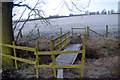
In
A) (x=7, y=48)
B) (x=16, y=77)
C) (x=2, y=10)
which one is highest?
(x=2, y=10)

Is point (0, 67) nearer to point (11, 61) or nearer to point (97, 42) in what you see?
point (11, 61)

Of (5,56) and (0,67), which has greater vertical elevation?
(5,56)

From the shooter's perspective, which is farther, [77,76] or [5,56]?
[5,56]

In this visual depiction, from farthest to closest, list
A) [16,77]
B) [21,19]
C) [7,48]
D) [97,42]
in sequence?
[97,42]
[21,19]
[7,48]
[16,77]

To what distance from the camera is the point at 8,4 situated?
19.5 ft

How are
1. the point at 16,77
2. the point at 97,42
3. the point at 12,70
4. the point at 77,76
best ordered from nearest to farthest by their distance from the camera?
the point at 77,76 < the point at 16,77 < the point at 12,70 < the point at 97,42

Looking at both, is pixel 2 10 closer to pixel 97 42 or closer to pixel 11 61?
pixel 11 61

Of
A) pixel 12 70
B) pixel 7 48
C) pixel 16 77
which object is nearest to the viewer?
pixel 16 77

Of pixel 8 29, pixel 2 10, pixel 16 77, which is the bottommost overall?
pixel 16 77

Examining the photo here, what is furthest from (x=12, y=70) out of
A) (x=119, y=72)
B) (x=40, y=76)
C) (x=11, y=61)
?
(x=119, y=72)

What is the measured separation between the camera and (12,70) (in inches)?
222

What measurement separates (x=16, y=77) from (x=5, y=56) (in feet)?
5.49

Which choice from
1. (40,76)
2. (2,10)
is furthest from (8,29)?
(40,76)

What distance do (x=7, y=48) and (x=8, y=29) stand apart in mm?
991
